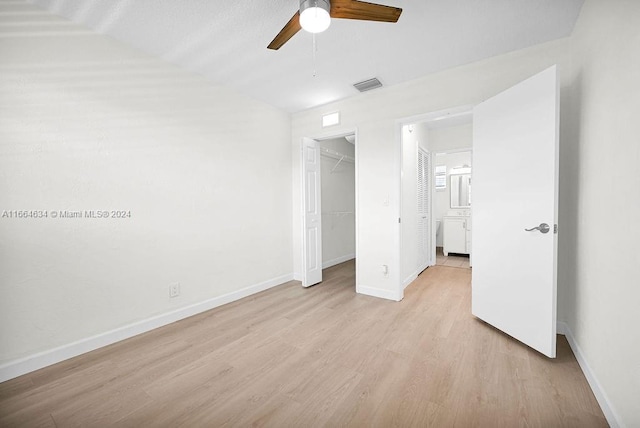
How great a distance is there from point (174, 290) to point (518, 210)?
3.25m

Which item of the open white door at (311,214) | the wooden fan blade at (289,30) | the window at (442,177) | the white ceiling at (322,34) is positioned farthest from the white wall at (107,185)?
the window at (442,177)

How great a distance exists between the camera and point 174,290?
2590 millimetres

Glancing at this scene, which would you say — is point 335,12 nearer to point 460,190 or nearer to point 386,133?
point 386,133

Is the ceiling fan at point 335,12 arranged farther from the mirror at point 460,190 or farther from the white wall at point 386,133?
the mirror at point 460,190

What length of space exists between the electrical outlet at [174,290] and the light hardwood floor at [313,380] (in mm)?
305

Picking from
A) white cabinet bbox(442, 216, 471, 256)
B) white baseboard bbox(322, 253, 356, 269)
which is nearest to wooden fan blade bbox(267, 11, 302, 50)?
white baseboard bbox(322, 253, 356, 269)

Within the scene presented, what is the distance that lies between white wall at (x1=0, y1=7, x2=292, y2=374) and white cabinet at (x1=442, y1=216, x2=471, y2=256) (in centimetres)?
446

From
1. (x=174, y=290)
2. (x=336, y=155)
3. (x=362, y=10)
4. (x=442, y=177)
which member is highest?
(x=362, y=10)

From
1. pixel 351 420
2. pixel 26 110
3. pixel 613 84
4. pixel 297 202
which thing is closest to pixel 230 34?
pixel 26 110

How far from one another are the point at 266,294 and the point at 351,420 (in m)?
2.20

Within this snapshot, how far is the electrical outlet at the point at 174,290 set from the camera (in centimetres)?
256

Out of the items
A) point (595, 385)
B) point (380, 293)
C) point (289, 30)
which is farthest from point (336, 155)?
point (595, 385)

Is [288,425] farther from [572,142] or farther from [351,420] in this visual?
[572,142]

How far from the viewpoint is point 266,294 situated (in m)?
3.36
